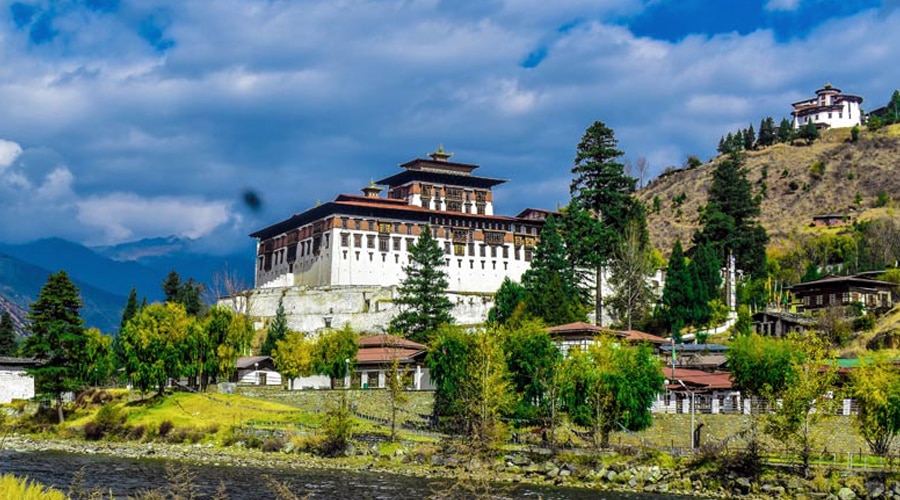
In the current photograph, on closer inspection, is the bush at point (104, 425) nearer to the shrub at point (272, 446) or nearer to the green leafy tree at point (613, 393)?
the shrub at point (272, 446)

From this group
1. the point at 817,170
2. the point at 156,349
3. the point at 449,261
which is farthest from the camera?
the point at 817,170

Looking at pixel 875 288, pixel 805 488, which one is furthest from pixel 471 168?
pixel 805 488

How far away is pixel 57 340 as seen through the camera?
227ft

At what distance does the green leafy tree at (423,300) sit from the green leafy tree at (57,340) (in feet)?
79.5

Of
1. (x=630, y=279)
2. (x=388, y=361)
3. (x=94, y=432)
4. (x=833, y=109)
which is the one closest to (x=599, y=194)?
(x=630, y=279)

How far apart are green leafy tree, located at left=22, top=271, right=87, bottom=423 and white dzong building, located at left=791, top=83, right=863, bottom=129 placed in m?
133

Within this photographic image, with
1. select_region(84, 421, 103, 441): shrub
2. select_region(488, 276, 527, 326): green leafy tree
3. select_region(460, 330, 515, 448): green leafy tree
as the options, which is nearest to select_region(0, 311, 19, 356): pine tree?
select_region(84, 421, 103, 441): shrub

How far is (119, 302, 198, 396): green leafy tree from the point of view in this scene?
69875 millimetres

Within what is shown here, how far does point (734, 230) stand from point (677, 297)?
56.2 feet

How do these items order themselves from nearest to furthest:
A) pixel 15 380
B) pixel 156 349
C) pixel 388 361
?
pixel 156 349
pixel 388 361
pixel 15 380

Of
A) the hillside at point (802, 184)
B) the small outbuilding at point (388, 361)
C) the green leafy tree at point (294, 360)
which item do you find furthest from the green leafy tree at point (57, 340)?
the hillside at point (802, 184)

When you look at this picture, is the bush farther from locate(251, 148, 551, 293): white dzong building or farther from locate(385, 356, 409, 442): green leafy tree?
locate(251, 148, 551, 293): white dzong building

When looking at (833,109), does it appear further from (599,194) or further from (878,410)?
(878,410)

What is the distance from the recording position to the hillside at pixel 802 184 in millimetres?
146250
